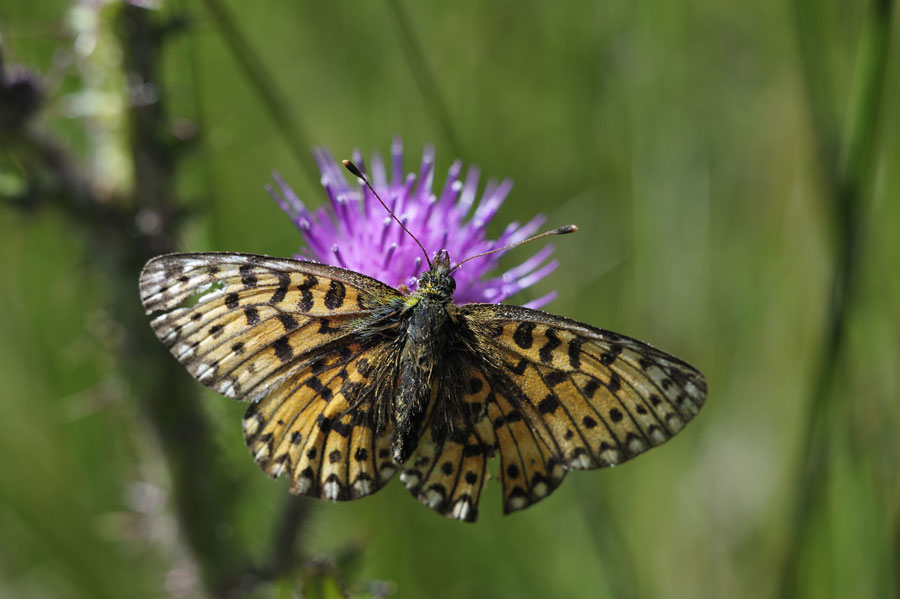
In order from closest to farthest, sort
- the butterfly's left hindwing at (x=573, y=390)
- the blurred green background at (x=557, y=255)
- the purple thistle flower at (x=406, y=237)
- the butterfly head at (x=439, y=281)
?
the butterfly's left hindwing at (x=573, y=390)
the butterfly head at (x=439, y=281)
the purple thistle flower at (x=406, y=237)
the blurred green background at (x=557, y=255)

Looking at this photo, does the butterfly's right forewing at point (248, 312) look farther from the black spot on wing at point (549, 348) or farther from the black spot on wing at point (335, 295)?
the black spot on wing at point (549, 348)

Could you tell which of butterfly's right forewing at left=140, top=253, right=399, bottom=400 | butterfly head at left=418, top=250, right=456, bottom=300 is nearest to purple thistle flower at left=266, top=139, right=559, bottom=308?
butterfly head at left=418, top=250, right=456, bottom=300

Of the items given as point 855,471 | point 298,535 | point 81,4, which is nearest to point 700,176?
point 855,471

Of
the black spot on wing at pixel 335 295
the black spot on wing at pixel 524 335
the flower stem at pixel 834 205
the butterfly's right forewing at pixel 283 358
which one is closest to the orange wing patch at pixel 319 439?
the butterfly's right forewing at pixel 283 358

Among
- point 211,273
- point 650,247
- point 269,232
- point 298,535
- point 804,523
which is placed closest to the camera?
point 211,273

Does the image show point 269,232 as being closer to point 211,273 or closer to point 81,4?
point 81,4

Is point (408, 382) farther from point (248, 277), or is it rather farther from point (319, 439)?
point (248, 277)

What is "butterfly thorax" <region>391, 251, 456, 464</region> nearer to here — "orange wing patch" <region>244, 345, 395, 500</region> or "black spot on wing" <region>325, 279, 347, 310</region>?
"orange wing patch" <region>244, 345, 395, 500</region>
